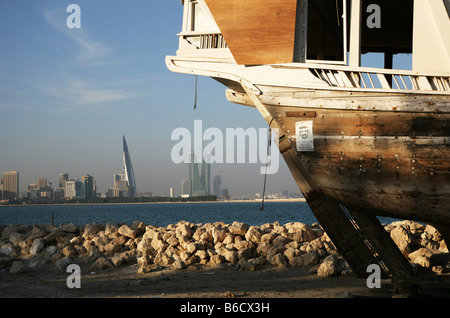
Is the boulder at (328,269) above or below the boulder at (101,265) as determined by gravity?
above

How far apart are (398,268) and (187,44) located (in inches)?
206

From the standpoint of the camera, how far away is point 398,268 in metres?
9.20

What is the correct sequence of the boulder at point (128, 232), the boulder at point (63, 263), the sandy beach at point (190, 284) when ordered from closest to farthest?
the sandy beach at point (190, 284)
the boulder at point (63, 263)
the boulder at point (128, 232)

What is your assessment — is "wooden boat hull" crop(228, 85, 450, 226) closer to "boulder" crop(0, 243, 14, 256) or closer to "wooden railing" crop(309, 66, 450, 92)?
"wooden railing" crop(309, 66, 450, 92)

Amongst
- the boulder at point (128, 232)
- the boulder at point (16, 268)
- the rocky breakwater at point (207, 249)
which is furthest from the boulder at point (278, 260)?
the boulder at point (16, 268)

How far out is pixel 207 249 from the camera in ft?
45.5

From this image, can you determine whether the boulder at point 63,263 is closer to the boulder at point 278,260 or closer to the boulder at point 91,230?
the boulder at point 91,230

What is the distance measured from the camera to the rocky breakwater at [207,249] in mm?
12516

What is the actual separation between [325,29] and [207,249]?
6058mm

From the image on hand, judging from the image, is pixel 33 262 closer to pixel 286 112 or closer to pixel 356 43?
pixel 286 112

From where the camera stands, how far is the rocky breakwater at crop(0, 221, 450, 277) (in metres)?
12.5

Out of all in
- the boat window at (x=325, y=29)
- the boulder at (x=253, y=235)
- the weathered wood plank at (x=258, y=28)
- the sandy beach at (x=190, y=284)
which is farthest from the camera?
the boulder at (x=253, y=235)

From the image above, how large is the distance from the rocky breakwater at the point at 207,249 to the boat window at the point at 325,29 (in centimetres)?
458
